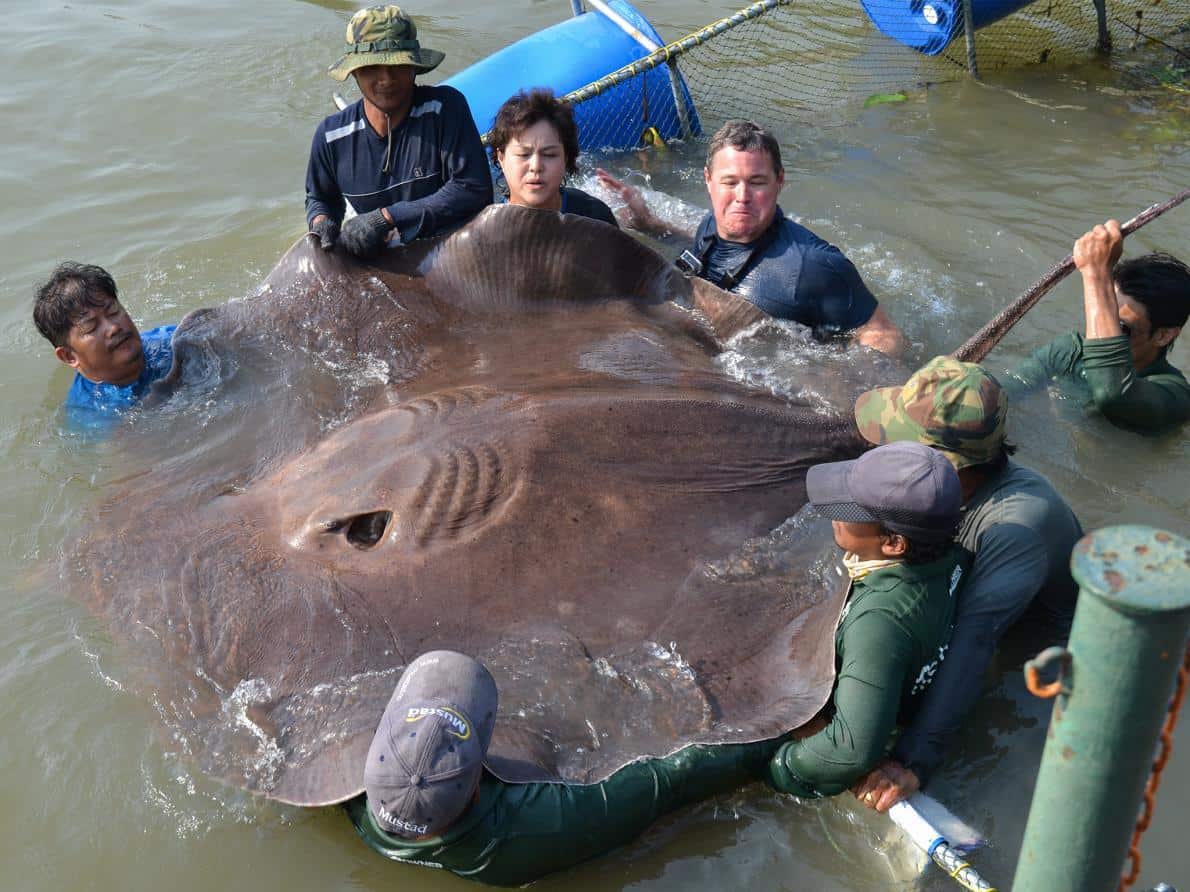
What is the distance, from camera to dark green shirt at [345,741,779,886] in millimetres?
2979

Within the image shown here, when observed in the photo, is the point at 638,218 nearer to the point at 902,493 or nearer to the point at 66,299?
the point at 66,299

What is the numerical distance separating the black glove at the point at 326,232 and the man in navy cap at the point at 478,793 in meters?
2.29

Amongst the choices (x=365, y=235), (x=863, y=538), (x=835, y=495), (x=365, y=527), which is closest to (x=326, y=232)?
(x=365, y=235)

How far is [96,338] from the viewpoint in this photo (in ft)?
15.8

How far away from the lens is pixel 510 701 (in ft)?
10.3

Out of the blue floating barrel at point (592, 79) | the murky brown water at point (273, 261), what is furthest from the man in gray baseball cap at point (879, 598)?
the blue floating barrel at point (592, 79)

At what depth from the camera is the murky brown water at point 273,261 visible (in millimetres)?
3316

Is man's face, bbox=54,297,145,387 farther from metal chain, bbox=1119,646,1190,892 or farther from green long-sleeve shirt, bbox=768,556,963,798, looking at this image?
metal chain, bbox=1119,646,1190,892

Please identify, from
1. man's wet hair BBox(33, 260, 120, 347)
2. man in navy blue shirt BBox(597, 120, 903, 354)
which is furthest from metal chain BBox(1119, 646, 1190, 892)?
man's wet hair BBox(33, 260, 120, 347)

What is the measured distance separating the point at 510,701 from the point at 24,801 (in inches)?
70.3

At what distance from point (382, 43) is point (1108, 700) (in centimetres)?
467

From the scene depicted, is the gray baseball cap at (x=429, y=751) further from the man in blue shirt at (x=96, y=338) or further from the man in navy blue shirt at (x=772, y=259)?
the man in navy blue shirt at (x=772, y=259)

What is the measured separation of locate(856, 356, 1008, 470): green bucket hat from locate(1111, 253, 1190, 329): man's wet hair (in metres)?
1.69

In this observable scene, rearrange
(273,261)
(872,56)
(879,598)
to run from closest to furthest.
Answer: (879,598) → (273,261) → (872,56)
